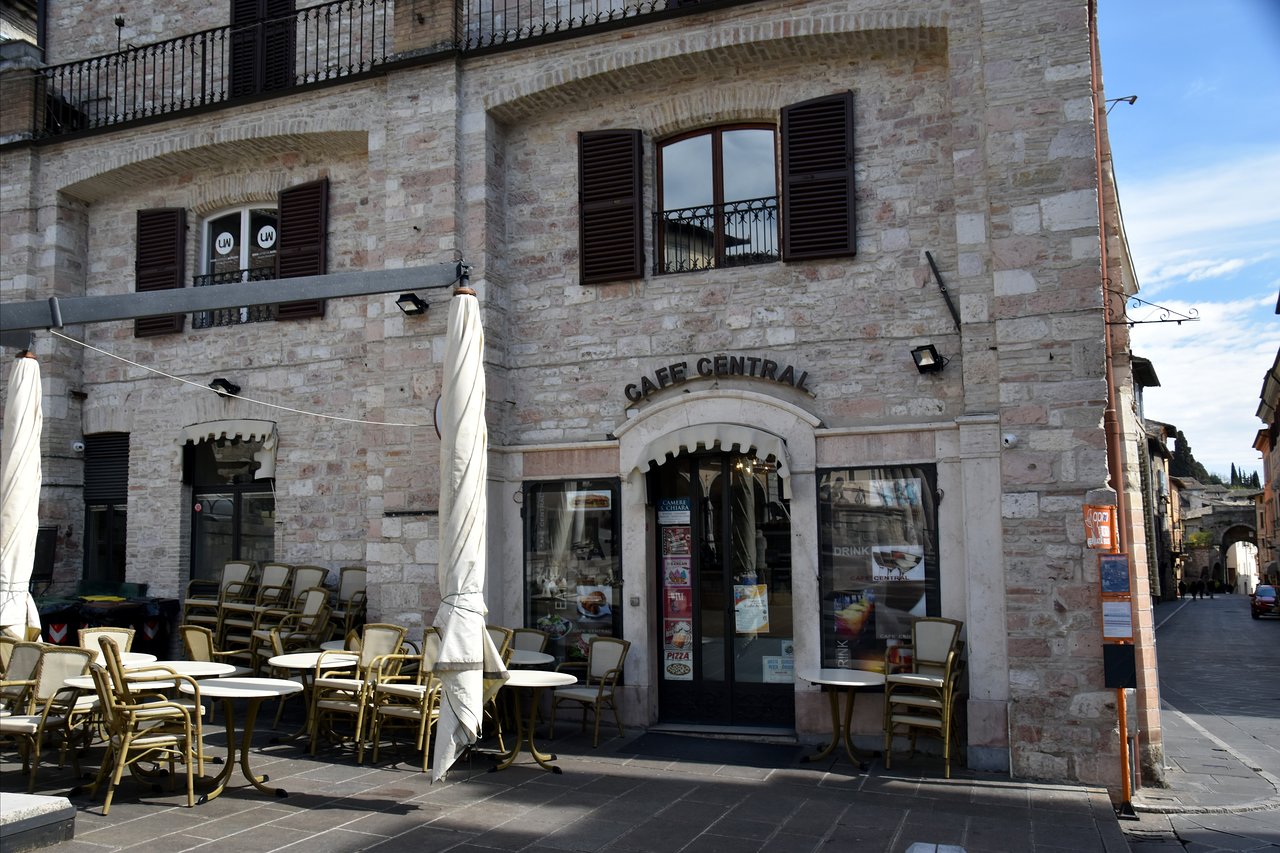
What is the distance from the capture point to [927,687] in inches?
313

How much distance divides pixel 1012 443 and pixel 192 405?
8.94m

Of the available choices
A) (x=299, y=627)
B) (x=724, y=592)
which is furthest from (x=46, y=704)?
(x=724, y=592)

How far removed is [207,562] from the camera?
1177 cm

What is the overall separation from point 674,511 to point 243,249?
6.21 m

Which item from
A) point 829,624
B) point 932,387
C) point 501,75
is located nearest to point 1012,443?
point 932,387

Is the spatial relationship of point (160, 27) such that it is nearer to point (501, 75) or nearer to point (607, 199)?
point (501, 75)

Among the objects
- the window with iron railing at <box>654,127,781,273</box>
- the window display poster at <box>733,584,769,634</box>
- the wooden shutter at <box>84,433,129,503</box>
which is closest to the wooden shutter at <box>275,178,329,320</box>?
the wooden shutter at <box>84,433,129,503</box>

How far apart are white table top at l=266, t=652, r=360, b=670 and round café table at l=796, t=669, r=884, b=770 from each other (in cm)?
358

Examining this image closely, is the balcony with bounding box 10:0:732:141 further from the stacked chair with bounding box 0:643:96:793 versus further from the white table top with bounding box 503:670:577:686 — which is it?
the stacked chair with bounding box 0:643:96:793

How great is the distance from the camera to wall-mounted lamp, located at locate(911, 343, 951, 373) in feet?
27.5

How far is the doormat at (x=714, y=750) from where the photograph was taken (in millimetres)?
8039

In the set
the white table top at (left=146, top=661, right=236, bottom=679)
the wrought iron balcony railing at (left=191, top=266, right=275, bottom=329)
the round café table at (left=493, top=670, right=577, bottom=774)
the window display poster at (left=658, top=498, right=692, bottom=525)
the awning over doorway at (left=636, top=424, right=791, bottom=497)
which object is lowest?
the round café table at (left=493, top=670, right=577, bottom=774)

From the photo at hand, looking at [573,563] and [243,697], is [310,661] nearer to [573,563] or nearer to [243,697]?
[243,697]

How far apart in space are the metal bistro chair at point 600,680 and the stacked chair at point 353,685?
4.89 feet
